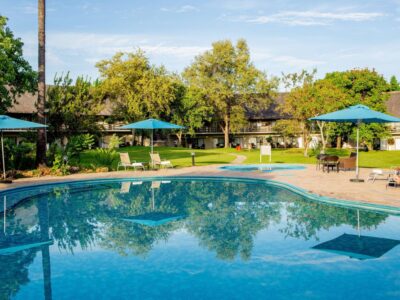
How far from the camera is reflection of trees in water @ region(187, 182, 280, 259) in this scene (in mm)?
8156

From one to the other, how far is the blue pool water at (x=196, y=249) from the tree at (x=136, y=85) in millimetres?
30841

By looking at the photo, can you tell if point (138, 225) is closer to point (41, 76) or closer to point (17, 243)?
point (17, 243)

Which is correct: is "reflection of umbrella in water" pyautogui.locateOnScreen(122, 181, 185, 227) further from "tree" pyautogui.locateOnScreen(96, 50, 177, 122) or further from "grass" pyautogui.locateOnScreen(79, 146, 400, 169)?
"tree" pyautogui.locateOnScreen(96, 50, 177, 122)

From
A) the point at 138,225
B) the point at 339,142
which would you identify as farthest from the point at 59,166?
the point at 339,142

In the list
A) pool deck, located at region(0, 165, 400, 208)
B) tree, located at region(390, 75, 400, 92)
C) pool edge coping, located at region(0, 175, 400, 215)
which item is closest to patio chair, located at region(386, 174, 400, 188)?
pool deck, located at region(0, 165, 400, 208)

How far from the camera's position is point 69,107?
66.4 feet

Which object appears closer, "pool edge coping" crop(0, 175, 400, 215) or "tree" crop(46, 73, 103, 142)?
"pool edge coping" crop(0, 175, 400, 215)

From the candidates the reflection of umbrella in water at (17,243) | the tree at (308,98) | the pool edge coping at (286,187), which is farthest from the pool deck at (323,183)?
the tree at (308,98)

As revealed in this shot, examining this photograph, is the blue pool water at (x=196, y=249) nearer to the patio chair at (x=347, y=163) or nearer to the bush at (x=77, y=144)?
the patio chair at (x=347, y=163)

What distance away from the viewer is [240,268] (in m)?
6.73

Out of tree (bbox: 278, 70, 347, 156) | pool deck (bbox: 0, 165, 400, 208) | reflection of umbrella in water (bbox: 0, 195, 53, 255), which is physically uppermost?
tree (bbox: 278, 70, 347, 156)

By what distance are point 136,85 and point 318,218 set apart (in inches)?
1419

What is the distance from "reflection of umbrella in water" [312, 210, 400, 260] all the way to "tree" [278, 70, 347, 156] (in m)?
22.2

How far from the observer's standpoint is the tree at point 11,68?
19311mm
